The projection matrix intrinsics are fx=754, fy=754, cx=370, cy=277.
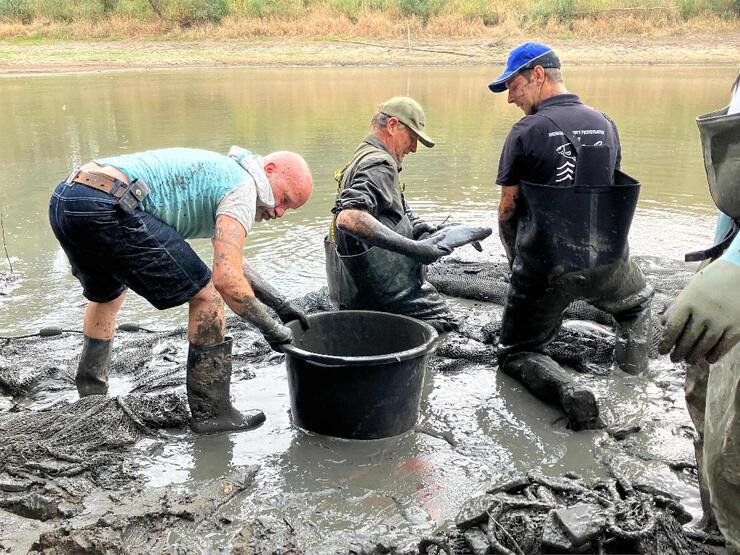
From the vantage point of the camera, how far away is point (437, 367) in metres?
4.55

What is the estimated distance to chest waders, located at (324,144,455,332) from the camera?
4434 millimetres

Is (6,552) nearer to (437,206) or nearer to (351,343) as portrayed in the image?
(351,343)

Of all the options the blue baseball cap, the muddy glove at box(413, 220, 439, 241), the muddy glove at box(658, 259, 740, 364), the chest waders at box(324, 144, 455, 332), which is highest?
the blue baseball cap

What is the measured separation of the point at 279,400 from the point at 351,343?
0.50m

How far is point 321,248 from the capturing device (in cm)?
718

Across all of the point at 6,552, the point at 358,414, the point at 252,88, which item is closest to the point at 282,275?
the point at 358,414

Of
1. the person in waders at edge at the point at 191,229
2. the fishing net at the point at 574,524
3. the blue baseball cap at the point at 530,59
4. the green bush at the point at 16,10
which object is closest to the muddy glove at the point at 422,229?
the blue baseball cap at the point at 530,59

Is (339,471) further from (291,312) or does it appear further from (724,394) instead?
(724,394)

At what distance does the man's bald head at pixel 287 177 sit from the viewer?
11.6ft

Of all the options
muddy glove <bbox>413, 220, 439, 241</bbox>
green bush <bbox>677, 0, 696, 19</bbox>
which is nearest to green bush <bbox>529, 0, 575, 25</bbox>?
green bush <bbox>677, 0, 696, 19</bbox>

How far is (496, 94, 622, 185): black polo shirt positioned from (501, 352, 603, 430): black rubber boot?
100 cm

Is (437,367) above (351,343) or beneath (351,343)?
beneath

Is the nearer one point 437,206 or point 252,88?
point 437,206

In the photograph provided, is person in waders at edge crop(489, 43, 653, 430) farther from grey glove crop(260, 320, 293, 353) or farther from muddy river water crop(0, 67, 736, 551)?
grey glove crop(260, 320, 293, 353)
